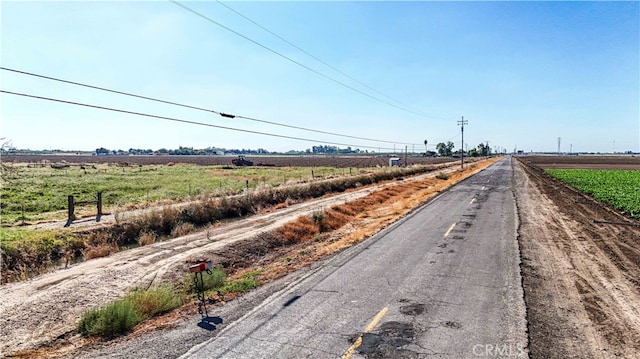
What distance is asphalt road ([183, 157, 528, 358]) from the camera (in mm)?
7242

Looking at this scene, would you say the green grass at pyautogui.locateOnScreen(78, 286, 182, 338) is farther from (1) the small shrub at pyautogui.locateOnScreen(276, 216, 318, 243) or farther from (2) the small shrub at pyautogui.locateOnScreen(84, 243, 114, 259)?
(1) the small shrub at pyautogui.locateOnScreen(276, 216, 318, 243)

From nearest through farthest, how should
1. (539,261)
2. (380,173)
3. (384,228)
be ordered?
(539,261) < (384,228) < (380,173)

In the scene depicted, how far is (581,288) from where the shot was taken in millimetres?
10273

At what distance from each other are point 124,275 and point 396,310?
31.2ft

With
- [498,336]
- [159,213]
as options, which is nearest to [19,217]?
[159,213]

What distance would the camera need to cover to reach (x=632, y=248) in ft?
47.8

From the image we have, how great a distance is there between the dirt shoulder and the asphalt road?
1.47 feet

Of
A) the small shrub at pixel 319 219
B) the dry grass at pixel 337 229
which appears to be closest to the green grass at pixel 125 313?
the dry grass at pixel 337 229

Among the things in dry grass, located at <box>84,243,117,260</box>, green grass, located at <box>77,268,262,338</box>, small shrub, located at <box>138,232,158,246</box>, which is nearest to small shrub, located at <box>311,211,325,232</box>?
small shrub, located at <box>138,232,158,246</box>

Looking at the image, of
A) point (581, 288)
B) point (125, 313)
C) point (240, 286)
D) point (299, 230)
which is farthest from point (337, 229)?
point (125, 313)

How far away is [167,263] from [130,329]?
6.14 metres

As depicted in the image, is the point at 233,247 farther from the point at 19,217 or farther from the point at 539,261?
the point at 19,217

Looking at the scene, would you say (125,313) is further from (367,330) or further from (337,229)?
(337,229)

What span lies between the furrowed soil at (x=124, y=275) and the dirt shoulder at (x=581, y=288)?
7.02 meters
